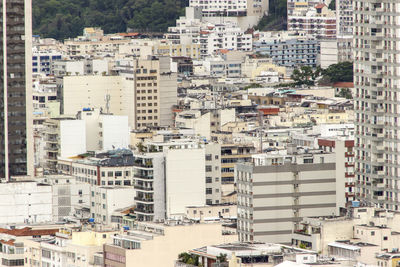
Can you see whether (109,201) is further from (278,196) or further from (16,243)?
(16,243)

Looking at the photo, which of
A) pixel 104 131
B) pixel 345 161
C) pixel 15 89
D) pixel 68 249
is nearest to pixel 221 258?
pixel 68 249

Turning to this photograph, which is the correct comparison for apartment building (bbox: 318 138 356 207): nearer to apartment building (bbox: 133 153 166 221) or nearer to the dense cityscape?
the dense cityscape

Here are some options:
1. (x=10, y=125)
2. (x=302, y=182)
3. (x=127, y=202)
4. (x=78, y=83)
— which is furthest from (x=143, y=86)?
(x=302, y=182)

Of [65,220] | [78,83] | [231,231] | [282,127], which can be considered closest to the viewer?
[231,231]

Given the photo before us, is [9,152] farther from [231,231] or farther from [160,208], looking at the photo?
[231,231]

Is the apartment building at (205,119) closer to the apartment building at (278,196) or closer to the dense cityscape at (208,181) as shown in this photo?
the dense cityscape at (208,181)

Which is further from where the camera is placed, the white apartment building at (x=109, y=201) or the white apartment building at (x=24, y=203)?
the white apartment building at (x=109, y=201)

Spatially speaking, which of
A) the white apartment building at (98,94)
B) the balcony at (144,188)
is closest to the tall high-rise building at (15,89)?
the balcony at (144,188)
